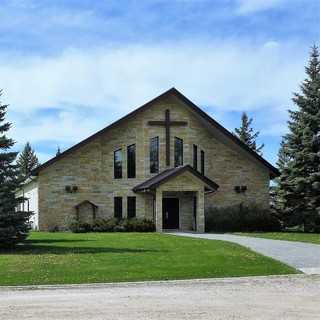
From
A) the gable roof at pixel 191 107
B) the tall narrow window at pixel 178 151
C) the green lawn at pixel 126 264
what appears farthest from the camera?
the tall narrow window at pixel 178 151

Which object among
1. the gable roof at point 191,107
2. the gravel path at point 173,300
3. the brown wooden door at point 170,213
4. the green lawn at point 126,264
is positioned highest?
the gable roof at point 191,107

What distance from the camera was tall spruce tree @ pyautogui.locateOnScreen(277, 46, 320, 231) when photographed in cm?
3959

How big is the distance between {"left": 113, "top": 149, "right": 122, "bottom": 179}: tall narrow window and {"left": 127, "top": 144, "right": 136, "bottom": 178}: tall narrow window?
0.54m

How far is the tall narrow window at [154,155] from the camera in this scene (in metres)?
41.6

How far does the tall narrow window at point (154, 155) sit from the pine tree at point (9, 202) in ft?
61.6

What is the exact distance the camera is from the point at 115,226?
38.4 meters

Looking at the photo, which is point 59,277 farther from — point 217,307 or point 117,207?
point 117,207

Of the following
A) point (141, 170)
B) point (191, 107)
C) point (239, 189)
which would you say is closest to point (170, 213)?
point (141, 170)

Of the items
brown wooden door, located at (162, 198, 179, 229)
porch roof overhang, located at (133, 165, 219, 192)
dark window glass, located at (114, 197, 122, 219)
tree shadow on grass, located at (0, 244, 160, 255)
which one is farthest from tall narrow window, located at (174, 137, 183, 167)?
tree shadow on grass, located at (0, 244, 160, 255)

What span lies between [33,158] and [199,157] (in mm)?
52938

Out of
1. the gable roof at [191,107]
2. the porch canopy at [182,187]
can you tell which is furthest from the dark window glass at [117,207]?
the gable roof at [191,107]

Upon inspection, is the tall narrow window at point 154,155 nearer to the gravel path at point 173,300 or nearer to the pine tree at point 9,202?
the pine tree at point 9,202

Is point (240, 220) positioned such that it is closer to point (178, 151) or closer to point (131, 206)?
point (178, 151)

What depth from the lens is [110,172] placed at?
135 feet
